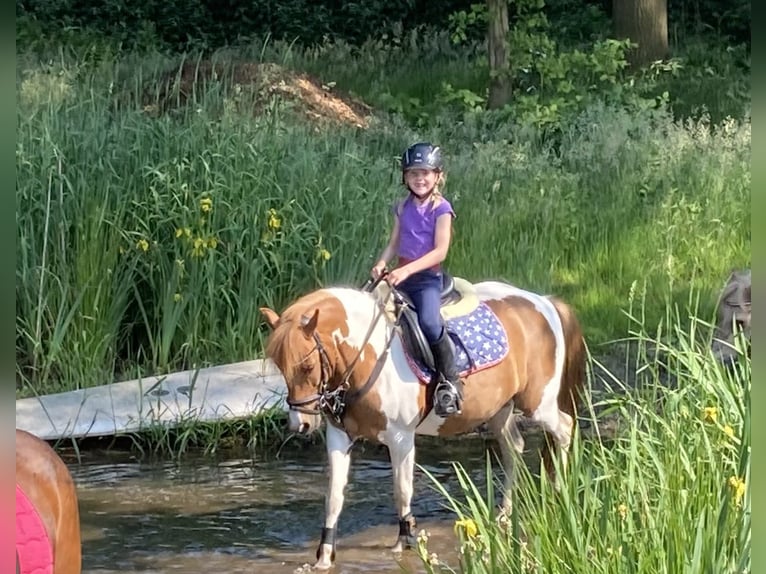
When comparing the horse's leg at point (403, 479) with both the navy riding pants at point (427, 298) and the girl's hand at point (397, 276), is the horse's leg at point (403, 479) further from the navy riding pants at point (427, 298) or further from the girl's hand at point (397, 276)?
the girl's hand at point (397, 276)

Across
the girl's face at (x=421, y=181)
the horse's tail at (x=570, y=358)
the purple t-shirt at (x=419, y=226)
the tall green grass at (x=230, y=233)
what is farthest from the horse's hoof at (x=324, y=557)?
the tall green grass at (x=230, y=233)

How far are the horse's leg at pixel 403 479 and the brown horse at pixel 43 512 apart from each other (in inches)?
103

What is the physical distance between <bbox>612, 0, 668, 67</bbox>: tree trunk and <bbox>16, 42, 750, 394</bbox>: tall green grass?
230 inches

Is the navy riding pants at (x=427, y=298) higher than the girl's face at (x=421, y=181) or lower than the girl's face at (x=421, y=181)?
lower

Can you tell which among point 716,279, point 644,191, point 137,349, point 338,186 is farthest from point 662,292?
point 137,349

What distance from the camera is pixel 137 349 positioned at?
795cm

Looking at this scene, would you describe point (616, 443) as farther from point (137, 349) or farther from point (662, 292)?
point (662, 292)

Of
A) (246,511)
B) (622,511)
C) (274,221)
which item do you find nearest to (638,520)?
(622,511)

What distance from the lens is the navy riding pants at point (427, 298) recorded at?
17.8 feet

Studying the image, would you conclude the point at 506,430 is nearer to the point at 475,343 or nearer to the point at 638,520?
the point at 475,343

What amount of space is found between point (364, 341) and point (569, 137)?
23.1ft

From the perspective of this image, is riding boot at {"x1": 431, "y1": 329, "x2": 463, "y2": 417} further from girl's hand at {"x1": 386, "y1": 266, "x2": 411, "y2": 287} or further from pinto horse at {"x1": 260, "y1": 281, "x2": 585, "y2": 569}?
girl's hand at {"x1": 386, "y1": 266, "x2": 411, "y2": 287}

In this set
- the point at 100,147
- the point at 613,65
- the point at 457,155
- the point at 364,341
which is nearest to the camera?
the point at 364,341

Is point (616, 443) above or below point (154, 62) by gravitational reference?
below
